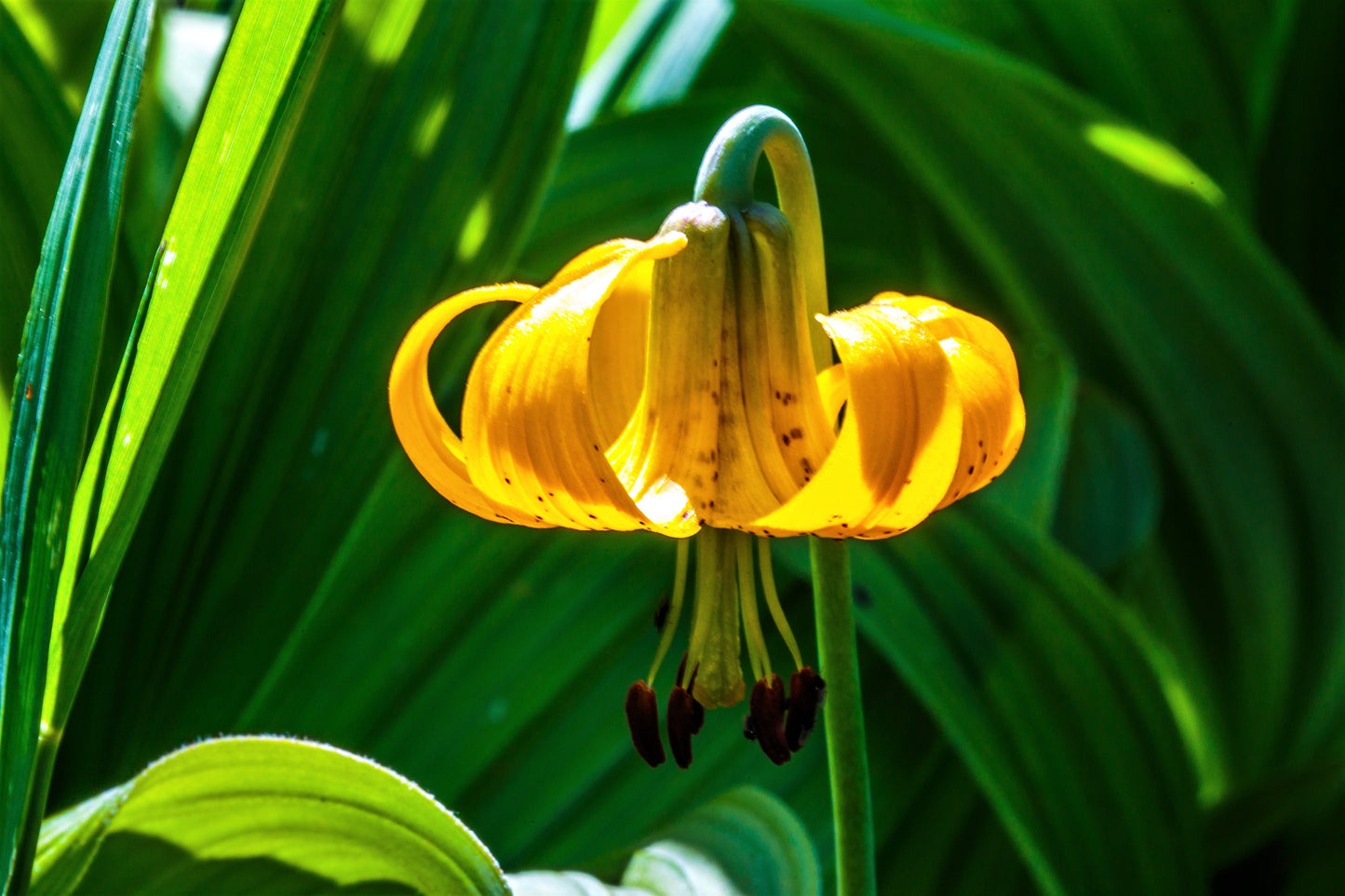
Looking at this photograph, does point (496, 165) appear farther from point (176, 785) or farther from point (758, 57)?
point (758, 57)

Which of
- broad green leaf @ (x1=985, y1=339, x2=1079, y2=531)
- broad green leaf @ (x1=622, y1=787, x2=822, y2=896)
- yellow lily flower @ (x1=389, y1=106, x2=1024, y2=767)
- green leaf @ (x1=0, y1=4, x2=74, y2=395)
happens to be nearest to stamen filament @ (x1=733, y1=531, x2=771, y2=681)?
yellow lily flower @ (x1=389, y1=106, x2=1024, y2=767)

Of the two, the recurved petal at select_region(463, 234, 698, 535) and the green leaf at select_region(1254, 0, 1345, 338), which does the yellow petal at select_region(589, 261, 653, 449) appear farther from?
the green leaf at select_region(1254, 0, 1345, 338)

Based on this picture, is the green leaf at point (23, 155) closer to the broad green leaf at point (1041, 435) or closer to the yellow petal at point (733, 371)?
the yellow petal at point (733, 371)

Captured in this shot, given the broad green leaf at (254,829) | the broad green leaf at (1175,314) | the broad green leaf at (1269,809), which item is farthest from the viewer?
the broad green leaf at (1175,314)

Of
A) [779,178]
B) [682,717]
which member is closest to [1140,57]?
[779,178]

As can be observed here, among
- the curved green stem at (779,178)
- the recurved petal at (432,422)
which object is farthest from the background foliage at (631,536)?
the curved green stem at (779,178)

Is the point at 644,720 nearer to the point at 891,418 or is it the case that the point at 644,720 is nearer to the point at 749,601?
the point at 749,601

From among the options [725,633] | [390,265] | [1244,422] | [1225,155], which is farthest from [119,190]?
[1225,155]
